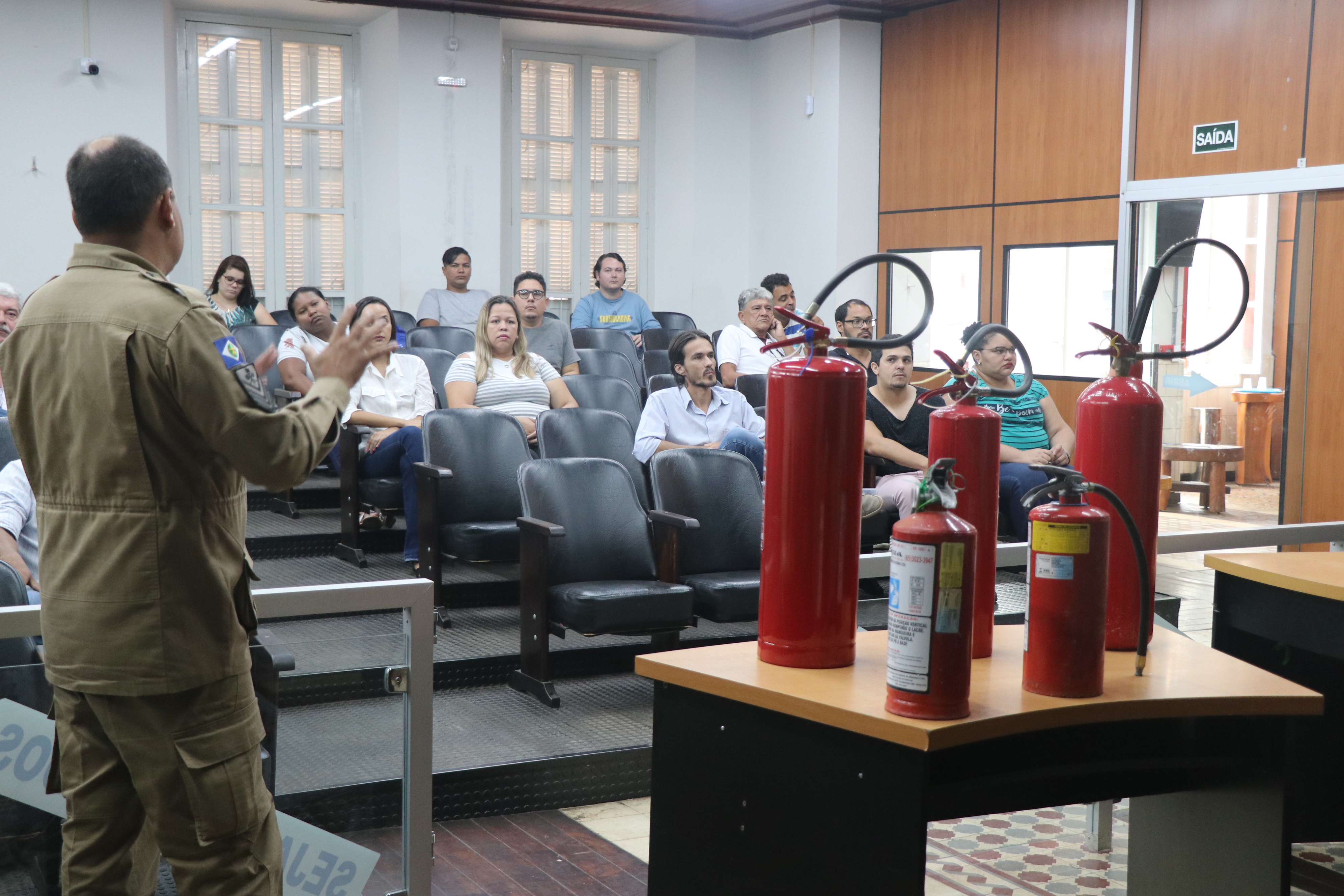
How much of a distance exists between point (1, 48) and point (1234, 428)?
7698 mm

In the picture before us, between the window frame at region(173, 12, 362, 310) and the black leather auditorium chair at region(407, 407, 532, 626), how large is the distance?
480 centimetres

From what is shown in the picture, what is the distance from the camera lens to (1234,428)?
671cm

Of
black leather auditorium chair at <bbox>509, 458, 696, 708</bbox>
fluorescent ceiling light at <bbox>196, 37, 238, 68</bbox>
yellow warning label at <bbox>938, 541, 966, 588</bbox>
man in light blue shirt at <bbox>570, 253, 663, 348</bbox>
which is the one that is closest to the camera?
yellow warning label at <bbox>938, 541, 966, 588</bbox>

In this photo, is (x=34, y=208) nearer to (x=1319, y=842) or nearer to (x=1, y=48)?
(x=1, y=48)

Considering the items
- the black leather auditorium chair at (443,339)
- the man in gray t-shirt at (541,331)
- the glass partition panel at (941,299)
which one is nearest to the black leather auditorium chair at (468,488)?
the man in gray t-shirt at (541,331)

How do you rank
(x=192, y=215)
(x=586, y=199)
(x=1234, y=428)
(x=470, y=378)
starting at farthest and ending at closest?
(x=586, y=199), (x=192, y=215), (x=1234, y=428), (x=470, y=378)

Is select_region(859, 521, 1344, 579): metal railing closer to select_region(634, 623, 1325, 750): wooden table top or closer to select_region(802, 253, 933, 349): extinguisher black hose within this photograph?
select_region(634, 623, 1325, 750): wooden table top

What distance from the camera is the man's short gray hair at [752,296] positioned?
6.95m

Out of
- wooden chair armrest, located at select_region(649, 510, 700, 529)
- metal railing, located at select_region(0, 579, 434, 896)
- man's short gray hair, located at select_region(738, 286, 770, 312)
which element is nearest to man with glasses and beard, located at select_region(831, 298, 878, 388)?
man's short gray hair, located at select_region(738, 286, 770, 312)

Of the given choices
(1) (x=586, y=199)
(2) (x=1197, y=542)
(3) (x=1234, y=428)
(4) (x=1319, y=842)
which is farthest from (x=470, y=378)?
(1) (x=586, y=199)

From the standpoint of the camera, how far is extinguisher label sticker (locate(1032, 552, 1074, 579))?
5.16 feet

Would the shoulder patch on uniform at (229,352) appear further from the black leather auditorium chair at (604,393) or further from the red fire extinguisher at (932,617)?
the black leather auditorium chair at (604,393)

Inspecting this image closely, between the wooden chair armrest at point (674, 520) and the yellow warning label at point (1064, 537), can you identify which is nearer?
the yellow warning label at point (1064, 537)

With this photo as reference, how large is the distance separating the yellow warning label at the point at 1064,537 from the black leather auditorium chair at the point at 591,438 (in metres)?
3.10
